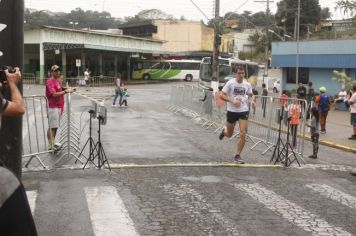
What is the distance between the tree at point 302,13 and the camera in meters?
83.5

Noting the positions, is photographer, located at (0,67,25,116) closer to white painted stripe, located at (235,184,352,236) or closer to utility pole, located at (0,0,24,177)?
utility pole, located at (0,0,24,177)

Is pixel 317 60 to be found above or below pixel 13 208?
above

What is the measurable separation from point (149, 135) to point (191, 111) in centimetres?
787

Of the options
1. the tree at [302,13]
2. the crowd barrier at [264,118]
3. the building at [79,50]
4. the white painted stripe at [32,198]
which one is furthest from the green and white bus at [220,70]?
the tree at [302,13]

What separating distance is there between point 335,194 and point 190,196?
7.29 ft

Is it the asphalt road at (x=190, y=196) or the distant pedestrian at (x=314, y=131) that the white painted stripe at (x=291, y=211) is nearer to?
the asphalt road at (x=190, y=196)

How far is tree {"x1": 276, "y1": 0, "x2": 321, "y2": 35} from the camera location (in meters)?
83.5

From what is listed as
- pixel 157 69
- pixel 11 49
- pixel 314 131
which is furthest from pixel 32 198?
pixel 157 69

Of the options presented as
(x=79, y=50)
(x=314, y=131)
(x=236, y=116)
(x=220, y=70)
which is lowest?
(x=314, y=131)

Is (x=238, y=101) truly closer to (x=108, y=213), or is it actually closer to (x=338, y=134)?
(x=108, y=213)

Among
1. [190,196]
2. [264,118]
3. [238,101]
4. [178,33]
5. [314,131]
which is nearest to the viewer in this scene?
[190,196]

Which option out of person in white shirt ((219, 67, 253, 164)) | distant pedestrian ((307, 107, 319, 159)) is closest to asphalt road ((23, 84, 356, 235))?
distant pedestrian ((307, 107, 319, 159))

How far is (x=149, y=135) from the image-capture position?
15.2 m

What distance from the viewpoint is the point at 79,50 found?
193ft
